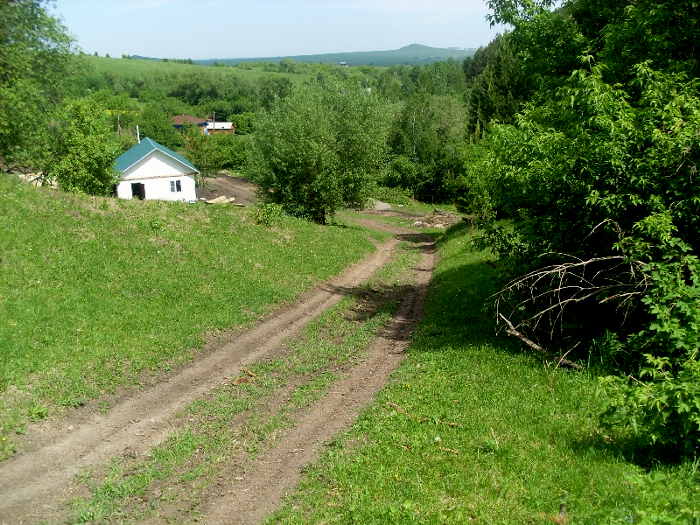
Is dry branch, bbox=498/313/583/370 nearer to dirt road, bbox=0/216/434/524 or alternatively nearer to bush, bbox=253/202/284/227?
dirt road, bbox=0/216/434/524

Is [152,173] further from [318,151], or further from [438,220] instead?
[438,220]

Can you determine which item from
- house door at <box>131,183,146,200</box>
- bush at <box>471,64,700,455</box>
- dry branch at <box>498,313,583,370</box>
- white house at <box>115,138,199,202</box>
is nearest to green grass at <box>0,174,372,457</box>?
dry branch at <box>498,313,583,370</box>

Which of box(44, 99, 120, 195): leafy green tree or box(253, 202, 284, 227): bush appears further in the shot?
box(44, 99, 120, 195): leafy green tree

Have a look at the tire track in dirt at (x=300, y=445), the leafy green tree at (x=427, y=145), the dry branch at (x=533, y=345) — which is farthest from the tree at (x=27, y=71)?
the leafy green tree at (x=427, y=145)

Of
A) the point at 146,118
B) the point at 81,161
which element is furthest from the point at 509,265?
the point at 146,118

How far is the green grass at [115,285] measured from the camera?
11.9 meters

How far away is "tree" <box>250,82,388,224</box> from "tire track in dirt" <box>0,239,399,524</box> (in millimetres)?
17447

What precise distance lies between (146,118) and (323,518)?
120047 millimetres

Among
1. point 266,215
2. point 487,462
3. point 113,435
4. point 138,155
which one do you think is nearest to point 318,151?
point 266,215

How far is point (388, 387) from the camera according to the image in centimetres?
1175

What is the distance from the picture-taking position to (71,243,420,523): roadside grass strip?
8023 mm

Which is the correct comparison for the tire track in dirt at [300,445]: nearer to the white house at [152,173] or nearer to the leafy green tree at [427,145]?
the white house at [152,173]

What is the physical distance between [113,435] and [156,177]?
1852 inches

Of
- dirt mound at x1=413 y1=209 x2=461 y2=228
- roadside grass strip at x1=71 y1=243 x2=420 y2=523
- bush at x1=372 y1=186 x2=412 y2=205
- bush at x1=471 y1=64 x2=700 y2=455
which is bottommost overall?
dirt mound at x1=413 y1=209 x2=461 y2=228
